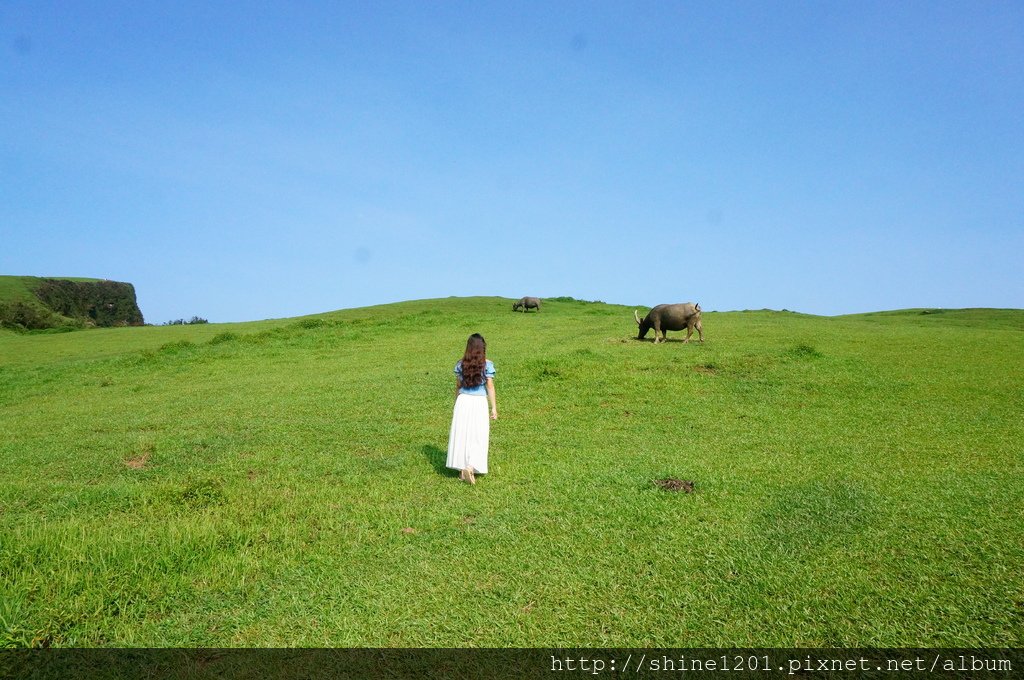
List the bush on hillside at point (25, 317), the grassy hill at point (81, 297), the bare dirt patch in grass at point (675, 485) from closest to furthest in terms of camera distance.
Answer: the bare dirt patch in grass at point (675, 485)
the bush on hillside at point (25, 317)
the grassy hill at point (81, 297)

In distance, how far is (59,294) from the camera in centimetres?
11544

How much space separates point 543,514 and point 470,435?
2.08 metres

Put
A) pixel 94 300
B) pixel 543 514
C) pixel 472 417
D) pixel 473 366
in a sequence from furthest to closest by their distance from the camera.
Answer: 1. pixel 94 300
2. pixel 473 366
3. pixel 472 417
4. pixel 543 514

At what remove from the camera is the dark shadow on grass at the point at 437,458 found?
10461 millimetres

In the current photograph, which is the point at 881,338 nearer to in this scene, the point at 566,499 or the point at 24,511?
the point at 566,499

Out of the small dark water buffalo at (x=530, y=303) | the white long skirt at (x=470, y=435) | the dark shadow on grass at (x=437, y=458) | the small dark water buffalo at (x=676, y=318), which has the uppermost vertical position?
the small dark water buffalo at (x=530, y=303)

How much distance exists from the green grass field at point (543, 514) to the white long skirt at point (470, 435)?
1.12ft

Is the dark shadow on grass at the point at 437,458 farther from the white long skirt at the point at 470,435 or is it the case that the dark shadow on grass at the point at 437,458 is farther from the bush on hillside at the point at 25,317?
the bush on hillside at the point at 25,317

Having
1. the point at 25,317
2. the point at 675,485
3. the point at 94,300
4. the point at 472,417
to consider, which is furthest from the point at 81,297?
the point at 675,485

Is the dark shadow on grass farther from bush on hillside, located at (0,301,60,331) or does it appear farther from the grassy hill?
the grassy hill

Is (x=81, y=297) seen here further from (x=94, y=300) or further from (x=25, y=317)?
(x=25, y=317)

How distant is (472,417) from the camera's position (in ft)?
32.7

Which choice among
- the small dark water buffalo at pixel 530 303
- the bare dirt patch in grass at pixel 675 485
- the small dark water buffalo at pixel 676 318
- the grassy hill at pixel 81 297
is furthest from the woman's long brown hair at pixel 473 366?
the grassy hill at pixel 81 297

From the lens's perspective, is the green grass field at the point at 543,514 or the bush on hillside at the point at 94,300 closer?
the green grass field at the point at 543,514
